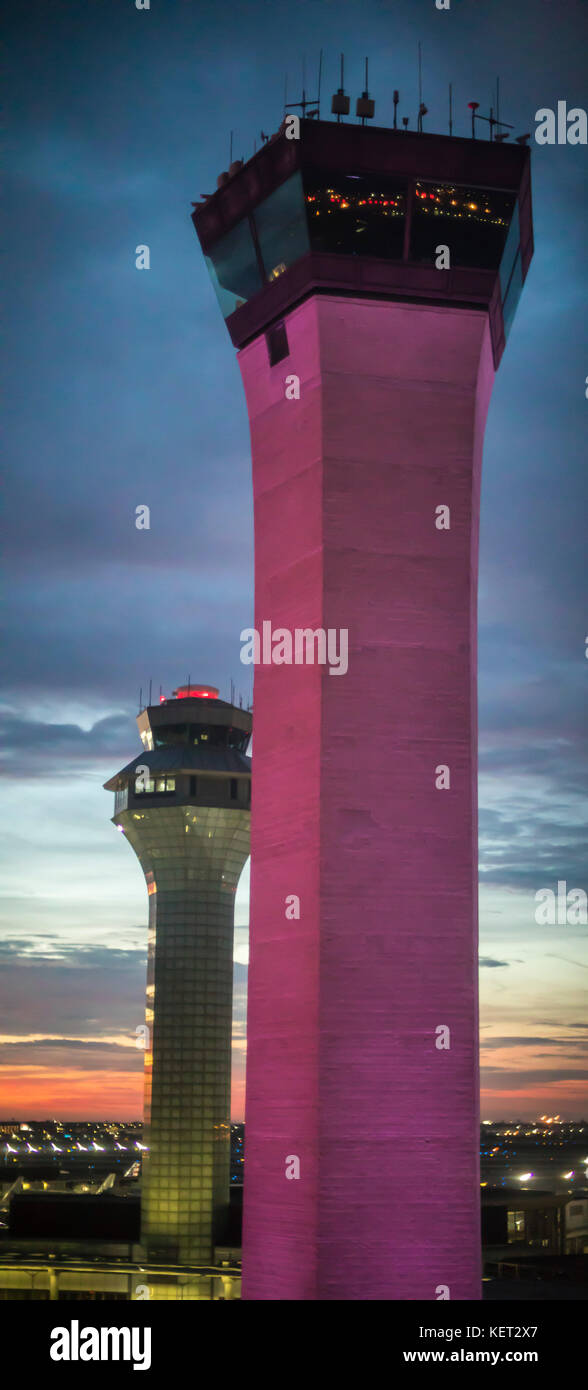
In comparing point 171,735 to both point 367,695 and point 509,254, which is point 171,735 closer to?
point 509,254

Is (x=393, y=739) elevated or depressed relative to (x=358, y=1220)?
elevated

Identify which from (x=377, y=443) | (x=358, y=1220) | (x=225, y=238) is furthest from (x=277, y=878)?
(x=225, y=238)

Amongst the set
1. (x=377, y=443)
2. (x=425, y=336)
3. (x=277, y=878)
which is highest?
(x=425, y=336)

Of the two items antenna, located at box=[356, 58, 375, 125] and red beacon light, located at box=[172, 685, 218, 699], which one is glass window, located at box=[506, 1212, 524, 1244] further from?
antenna, located at box=[356, 58, 375, 125]

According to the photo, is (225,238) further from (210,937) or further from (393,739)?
(210,937)

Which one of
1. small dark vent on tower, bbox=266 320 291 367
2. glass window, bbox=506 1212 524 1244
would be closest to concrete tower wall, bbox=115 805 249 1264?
glass window, bbox=506 1212 524 1244
